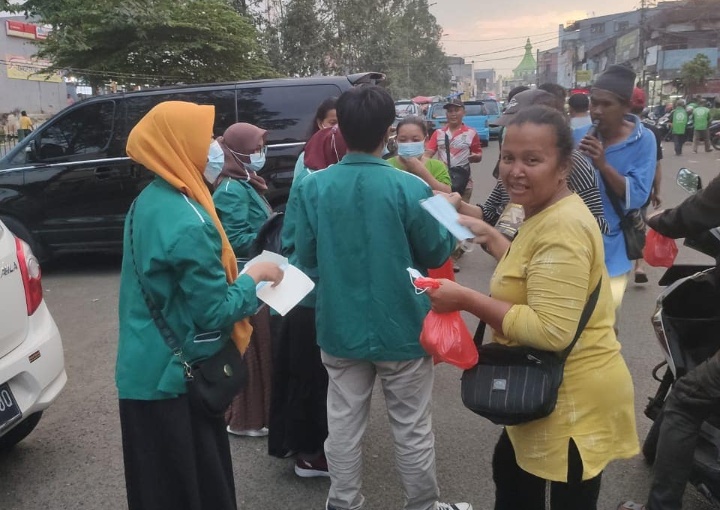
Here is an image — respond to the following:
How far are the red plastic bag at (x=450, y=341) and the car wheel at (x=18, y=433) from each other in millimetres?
2555

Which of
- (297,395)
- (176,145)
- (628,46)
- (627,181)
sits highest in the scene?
(628,46)

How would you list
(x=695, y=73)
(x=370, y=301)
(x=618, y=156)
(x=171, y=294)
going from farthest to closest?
1. (x=695, y=73)
2. (x=618, y=156)
3. (x=370, y=301)
4. (x=171, y=294)

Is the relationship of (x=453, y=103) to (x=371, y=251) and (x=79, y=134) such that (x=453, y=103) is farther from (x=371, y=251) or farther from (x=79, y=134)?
(x=371, y=251)

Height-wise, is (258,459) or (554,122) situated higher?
(554,122)

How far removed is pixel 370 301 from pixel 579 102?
133 inches

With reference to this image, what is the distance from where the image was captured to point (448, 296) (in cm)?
190

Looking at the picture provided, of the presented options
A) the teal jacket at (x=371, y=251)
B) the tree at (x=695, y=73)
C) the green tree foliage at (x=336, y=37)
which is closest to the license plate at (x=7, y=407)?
the teal jacket at (x=371, y=251)

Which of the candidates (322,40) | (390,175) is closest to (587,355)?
(390,175)

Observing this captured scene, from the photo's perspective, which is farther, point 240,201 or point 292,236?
point 240,201

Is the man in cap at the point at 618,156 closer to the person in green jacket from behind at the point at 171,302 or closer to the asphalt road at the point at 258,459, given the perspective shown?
the asphalt road at the point at 258,459

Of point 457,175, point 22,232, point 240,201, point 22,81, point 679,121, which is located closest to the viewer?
point 240,201

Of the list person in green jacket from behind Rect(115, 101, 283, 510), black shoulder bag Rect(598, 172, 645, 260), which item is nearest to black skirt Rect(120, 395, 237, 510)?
person in green jacket from behind Rect(115, 101, 283, 510)

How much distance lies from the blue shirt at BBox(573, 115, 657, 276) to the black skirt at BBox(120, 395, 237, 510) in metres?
2.12

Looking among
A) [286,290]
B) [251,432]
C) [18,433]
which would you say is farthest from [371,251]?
[18,433]
